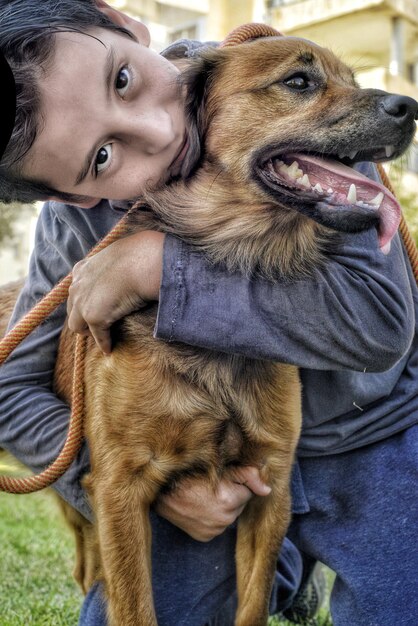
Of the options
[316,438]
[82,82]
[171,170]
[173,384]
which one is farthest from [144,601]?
[82,82]

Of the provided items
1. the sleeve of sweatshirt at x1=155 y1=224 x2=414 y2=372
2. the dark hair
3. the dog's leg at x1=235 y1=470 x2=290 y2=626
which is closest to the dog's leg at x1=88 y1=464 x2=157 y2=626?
the dog's leg at x1=235 y1=470 x2=290 y2=626

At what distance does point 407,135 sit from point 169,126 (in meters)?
0.68

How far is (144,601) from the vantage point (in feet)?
8.18

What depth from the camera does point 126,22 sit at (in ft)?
8.85

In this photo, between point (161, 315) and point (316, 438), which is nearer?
point (161, 315)

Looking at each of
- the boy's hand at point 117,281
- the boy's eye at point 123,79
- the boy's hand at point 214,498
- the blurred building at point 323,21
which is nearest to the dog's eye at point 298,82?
the boy's eye at point 123,79

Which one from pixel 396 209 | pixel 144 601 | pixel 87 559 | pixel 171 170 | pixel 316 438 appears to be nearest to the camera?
pixel 396 209

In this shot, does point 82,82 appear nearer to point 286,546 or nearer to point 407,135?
point 407,135

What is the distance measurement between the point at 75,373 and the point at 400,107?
1.23 m

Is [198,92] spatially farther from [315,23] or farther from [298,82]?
[315,23]

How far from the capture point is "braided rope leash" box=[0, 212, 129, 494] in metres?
2.58

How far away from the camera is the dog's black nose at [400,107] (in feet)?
7.43

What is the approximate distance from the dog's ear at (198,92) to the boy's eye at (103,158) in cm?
24

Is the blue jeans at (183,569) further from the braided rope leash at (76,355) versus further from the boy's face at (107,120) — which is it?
the boy's face at (107,120)
